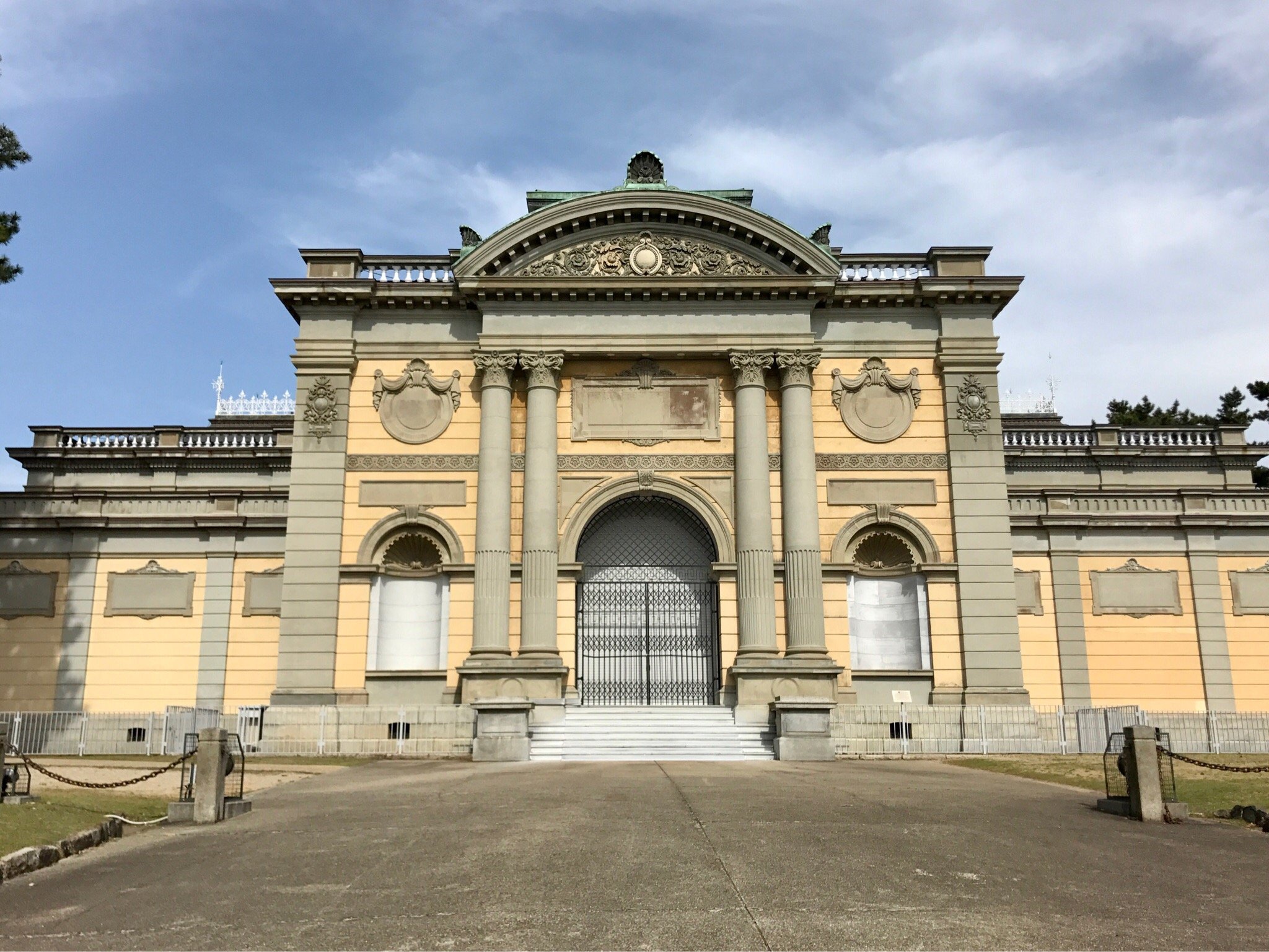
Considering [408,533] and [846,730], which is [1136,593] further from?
[408,533]

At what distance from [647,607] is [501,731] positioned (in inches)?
275

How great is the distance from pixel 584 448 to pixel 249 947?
23.4m

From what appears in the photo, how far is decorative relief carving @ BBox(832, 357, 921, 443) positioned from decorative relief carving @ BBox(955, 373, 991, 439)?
3.89ft

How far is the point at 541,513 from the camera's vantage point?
96.3 ft

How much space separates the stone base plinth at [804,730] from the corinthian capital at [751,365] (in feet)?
31.0

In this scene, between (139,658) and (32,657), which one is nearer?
(32,657)

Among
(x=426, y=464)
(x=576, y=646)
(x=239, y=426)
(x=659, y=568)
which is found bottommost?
(x=576, y=646)

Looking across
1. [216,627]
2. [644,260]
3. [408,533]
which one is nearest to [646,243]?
[644,260]

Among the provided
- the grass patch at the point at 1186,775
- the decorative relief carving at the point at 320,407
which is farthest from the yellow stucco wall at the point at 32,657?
the grass patch at the point at 1186,775

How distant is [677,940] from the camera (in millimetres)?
7859

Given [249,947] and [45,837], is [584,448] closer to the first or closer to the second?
[45,837]

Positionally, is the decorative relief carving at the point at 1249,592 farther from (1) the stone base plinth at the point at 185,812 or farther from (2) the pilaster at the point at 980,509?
(1) the stone base plinth at the point at 185,812

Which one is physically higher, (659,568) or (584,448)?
(584,448)

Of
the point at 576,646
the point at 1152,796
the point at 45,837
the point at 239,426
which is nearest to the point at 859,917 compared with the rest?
the point at 1152,796
